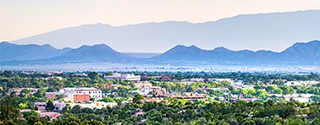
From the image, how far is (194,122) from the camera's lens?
69.7 feet

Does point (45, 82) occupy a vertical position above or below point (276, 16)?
below

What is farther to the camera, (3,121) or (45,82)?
(45,82)

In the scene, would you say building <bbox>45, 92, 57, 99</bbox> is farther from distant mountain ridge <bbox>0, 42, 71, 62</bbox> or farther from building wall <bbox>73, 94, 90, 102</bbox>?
distant mountain ridge <bbox>0, 42, 71, 62</bbox>

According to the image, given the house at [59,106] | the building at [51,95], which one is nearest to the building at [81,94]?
the building at [51,95]

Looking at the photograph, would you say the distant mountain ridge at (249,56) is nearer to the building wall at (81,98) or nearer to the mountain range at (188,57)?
the mountain range at (188,57)

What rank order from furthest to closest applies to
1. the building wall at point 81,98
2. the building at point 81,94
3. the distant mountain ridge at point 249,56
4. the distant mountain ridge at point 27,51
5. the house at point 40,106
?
the distant mountain ridge at point 27,51
the distant mountain ridge at point 249,56
the building at point 81,94
the building wall at point 81,98
the house at point 40,106

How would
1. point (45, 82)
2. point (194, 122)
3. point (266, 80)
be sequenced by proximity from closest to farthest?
point (194, 122), point (45, 82), point (266, 80)

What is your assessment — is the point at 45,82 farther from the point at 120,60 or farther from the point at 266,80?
the point at 120,60

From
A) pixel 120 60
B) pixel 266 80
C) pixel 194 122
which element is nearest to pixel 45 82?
pixel 266 80

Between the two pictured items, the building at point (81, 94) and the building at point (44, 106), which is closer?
the building at point (44, 106)

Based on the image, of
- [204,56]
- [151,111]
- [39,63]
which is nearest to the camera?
[151,111]

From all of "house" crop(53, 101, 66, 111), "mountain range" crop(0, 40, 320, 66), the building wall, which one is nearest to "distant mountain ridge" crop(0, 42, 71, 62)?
"mountain range" crop(0, 40, 320, 66)

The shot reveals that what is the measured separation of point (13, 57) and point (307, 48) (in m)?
68.2

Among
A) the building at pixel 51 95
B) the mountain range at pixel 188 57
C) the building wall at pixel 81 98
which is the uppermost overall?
the mountain range at pixel 188 57
